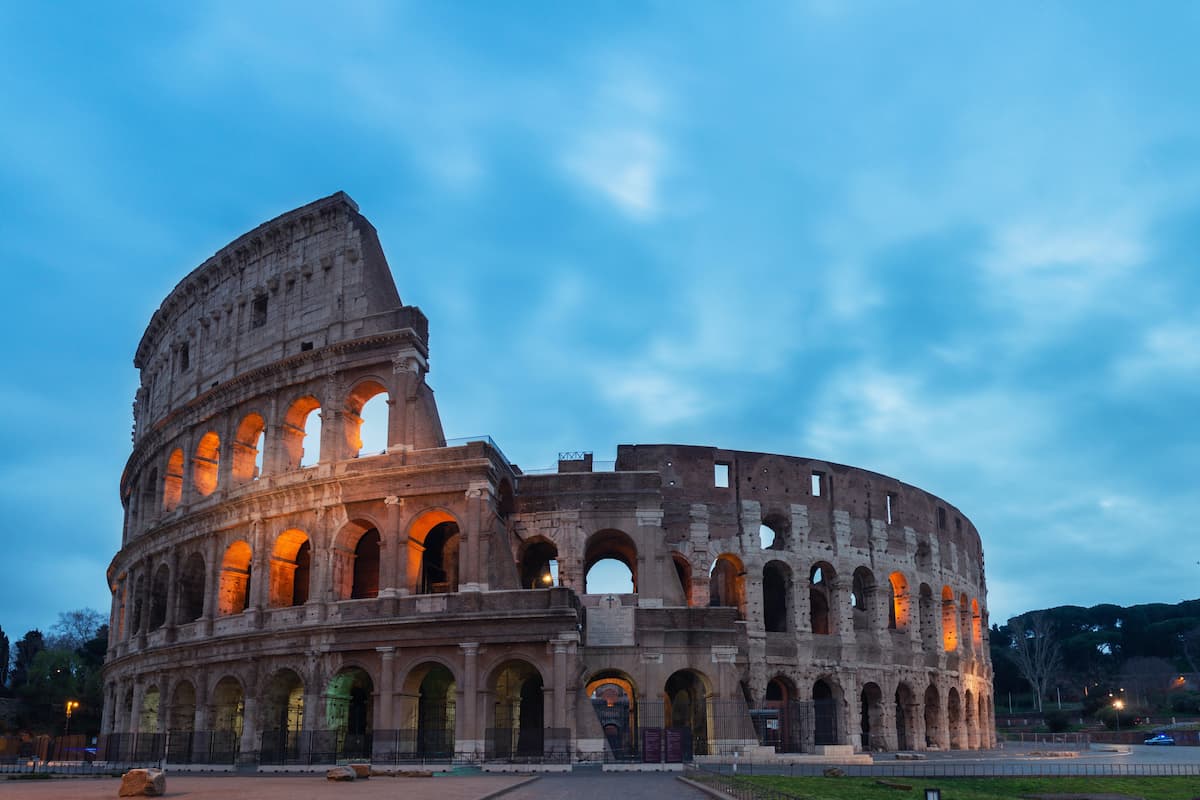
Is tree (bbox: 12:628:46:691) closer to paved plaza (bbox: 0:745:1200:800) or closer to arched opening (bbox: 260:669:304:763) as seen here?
arched opening (bbox: 260:669:304:763)

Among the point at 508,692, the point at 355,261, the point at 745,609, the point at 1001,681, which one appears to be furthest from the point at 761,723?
the point at 1001,681

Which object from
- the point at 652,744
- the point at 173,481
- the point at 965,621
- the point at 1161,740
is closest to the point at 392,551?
the point at 652,744

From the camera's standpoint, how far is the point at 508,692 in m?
31.2

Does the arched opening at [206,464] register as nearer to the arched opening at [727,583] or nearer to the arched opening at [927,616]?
the arched opening at [727,583]

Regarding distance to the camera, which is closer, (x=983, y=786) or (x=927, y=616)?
(x=983, y=786)

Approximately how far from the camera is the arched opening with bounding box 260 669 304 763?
30.1 m

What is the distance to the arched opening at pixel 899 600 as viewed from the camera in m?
41.6

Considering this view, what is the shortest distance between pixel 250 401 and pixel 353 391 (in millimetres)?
4782

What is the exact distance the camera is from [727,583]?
39.2 metres

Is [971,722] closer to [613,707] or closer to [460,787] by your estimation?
[613,707]

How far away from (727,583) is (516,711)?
10651mm

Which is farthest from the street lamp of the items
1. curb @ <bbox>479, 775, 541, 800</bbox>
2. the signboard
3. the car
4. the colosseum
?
the car

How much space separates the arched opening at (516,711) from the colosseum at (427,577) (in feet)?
0.37

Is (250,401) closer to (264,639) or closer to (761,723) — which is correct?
(264,639)
